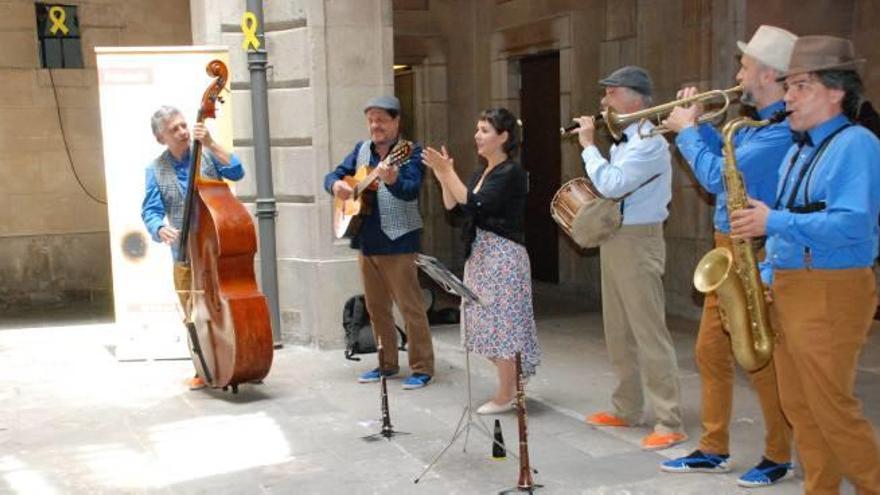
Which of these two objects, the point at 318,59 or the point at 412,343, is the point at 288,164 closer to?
the point at 318,59

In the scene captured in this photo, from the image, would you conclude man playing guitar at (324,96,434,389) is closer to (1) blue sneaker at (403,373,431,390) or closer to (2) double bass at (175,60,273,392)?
(1) blue sneaker at (403,373,431,390)

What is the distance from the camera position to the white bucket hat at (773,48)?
3.65 metres

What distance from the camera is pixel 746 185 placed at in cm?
381

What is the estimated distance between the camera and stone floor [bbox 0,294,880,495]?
4223 millimetres

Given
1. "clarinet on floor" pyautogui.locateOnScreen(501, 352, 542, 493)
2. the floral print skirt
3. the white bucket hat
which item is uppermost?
the white bucket hat

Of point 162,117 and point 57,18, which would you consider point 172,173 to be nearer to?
point 162,117

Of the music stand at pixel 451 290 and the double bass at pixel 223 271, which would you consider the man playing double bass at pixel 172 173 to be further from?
the music stand at pixel 451 290

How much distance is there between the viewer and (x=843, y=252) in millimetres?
3219

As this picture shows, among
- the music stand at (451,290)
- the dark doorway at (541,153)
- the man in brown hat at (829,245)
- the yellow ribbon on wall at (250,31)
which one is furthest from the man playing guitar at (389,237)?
the dark doorway at (541,153)

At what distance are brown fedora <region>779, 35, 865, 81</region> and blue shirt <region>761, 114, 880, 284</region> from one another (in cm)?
20

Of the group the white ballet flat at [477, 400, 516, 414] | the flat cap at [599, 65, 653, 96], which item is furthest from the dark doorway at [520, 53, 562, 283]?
the flat cap at [599, 65, 653, 96]

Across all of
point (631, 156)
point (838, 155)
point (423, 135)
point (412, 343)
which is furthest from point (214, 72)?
point (423, 135)

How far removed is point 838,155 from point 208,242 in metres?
3.53

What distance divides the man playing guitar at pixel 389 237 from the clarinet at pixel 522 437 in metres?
1.84
